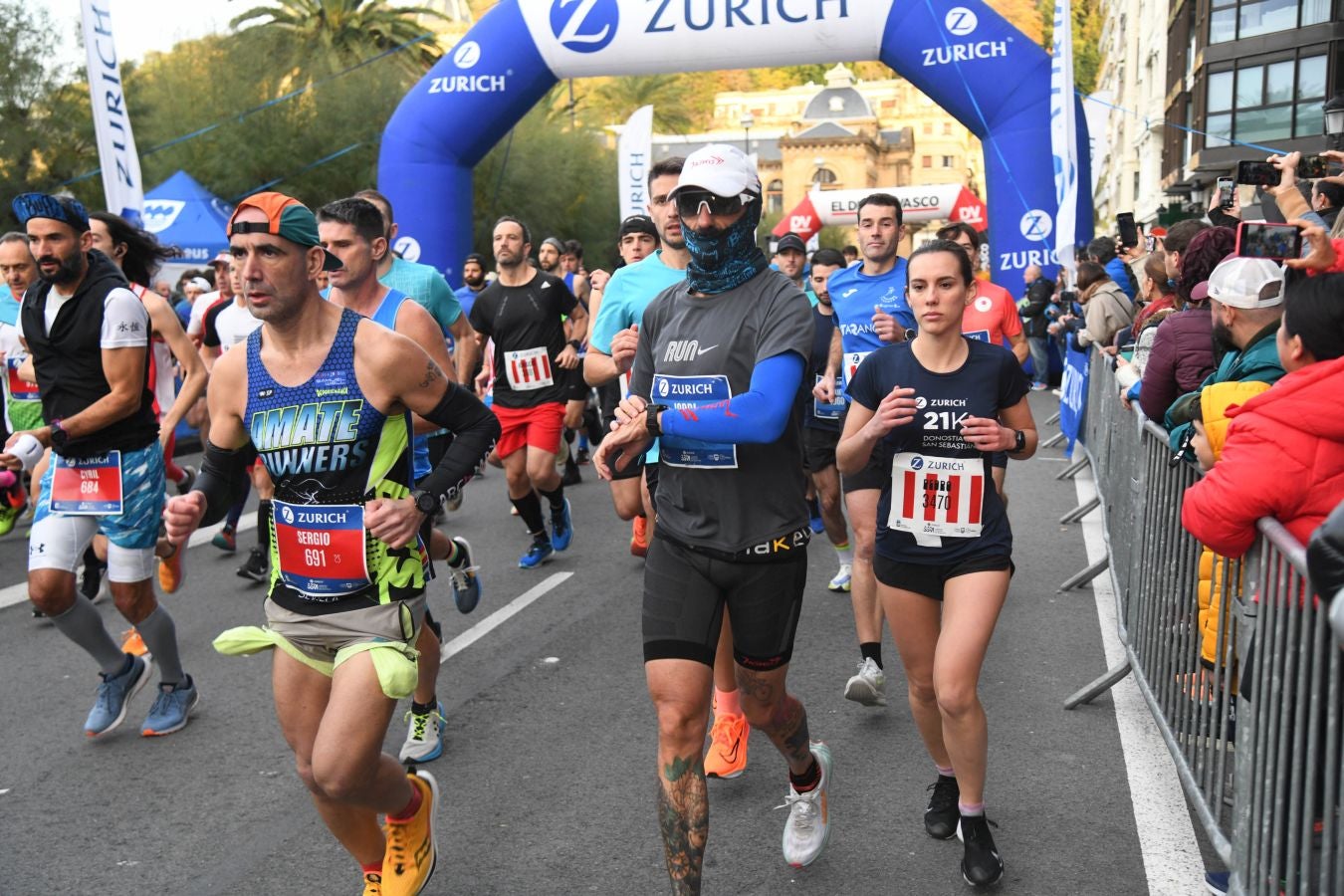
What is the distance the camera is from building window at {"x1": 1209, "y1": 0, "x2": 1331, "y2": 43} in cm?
2917

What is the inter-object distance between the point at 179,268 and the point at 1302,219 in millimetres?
19091

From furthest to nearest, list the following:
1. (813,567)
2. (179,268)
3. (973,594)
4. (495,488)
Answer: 1. (179,268)
2. (495,488)
3. (813,567)
4. (973,594)

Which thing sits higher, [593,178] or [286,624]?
[593,178]

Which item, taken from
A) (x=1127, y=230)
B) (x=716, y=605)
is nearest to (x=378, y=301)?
(x=716, y=605)

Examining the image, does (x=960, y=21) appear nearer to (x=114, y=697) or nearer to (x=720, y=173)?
(x=720, y=173)

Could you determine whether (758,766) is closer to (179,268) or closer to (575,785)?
(575,785)

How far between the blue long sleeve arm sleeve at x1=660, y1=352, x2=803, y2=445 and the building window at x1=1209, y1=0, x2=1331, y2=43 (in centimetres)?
3079

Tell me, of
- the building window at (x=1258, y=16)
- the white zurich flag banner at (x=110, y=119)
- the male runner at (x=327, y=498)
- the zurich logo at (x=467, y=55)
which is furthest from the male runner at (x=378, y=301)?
the building window at (x=1258, y=16)

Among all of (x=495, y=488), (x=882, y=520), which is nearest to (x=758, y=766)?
(x=882, y=520)

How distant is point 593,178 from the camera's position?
40219 millimetres

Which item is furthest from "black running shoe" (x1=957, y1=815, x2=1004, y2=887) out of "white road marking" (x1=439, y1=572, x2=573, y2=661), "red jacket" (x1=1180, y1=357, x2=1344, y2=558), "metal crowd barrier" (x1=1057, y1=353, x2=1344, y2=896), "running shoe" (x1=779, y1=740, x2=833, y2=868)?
"white road marking" (x1=439, y1=572, x2=573, y2=661)

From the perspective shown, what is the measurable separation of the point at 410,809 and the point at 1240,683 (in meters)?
2.25

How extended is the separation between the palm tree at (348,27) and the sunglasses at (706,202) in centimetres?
3649

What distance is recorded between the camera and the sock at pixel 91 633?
202 inches
